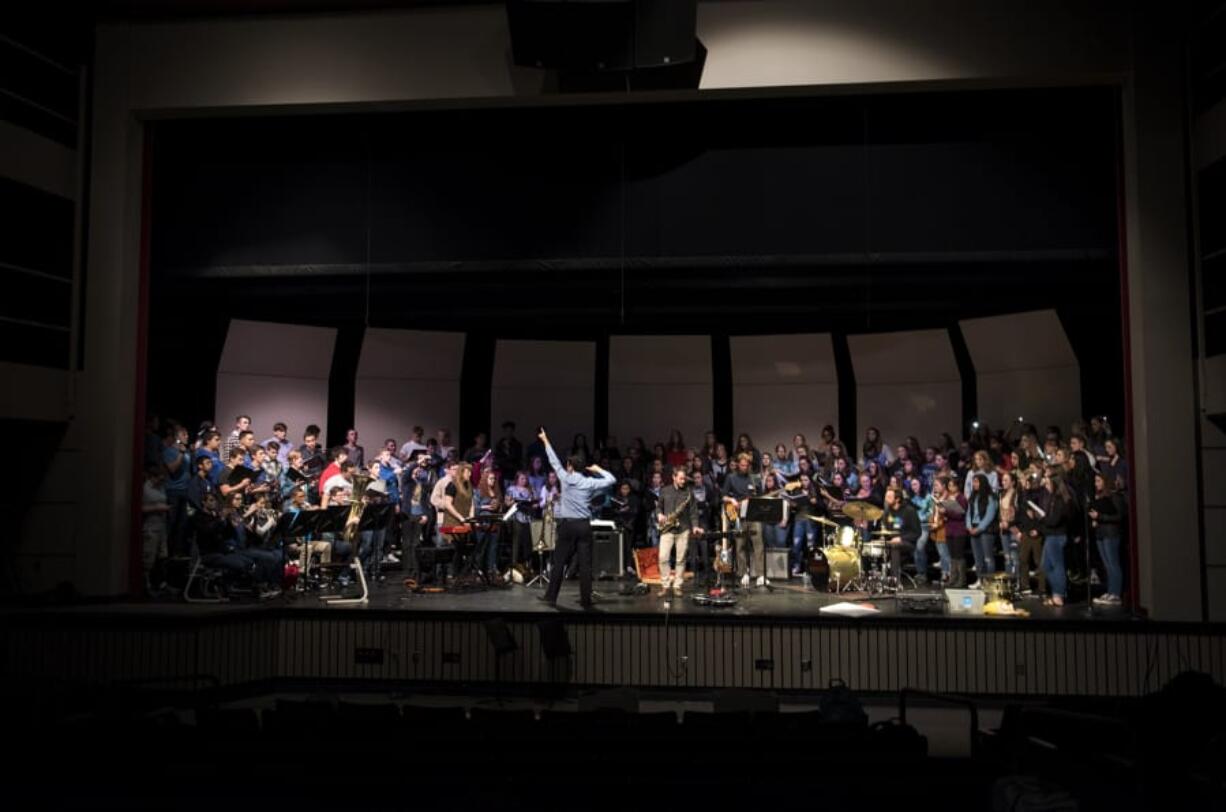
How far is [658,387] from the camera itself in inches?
713

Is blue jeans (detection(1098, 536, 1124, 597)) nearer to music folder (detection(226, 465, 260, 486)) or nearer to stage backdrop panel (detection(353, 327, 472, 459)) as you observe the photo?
music folder (detection(226, 465, 260, 486))

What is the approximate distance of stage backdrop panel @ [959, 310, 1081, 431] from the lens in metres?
15.6

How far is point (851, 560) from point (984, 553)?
1.86 m

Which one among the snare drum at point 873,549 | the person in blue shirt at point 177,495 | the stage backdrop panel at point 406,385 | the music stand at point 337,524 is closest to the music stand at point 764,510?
the snare drum at point 873,549

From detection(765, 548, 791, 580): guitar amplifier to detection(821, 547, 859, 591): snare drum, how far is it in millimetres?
1549

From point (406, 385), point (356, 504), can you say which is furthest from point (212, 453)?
point (406, 385)

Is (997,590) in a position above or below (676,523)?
below

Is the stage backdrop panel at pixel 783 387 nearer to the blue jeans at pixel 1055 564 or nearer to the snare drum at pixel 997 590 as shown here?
the blue jeans at pixel 1055 564

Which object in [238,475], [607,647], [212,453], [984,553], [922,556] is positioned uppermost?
[212,453]

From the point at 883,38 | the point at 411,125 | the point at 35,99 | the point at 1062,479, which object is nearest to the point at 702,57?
the point at 883,38

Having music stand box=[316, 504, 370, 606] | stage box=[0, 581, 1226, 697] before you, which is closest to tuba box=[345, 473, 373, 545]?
music stand box=[316, 504, 370, 606]

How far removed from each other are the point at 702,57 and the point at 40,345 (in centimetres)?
718

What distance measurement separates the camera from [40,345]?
412 inches

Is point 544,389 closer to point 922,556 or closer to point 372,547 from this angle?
point 372,547
